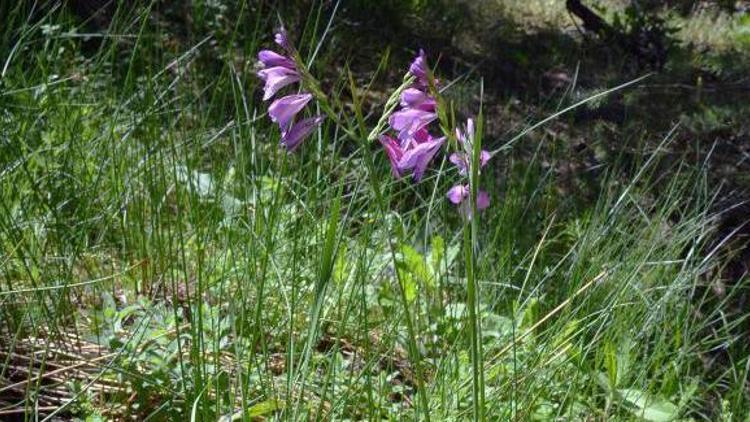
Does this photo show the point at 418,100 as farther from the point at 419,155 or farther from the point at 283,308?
the point at 283,308

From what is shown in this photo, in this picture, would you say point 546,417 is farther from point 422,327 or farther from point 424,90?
point 424,90

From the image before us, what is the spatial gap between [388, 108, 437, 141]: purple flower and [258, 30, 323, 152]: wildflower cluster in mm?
106

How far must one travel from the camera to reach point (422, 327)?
2.31 metres

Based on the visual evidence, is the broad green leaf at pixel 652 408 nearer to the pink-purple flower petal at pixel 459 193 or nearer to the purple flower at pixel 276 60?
the pink-purple flower petal at pixel 459 193

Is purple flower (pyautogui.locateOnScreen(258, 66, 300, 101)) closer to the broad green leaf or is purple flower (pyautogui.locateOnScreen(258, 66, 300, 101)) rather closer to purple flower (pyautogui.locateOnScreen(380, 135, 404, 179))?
purple flower (pyautogui.locateOnScreen(380, 135, 404, 179))

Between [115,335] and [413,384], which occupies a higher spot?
[115,335]


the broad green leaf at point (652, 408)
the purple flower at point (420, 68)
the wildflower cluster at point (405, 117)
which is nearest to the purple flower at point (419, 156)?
the wildflower cluster at point (405, 117)

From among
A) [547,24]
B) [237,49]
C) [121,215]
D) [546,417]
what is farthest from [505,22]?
[546,417]

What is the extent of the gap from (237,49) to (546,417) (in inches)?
145

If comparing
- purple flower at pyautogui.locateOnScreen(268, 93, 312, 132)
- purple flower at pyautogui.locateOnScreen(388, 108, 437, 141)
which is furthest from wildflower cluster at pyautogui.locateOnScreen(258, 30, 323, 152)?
purple flower at pyautogui.locateOnScreen(388, 108, 437, 141)

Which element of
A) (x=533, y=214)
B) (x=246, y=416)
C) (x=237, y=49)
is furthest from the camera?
(x=237, y=49)

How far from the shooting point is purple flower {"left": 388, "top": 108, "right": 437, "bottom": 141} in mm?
1342

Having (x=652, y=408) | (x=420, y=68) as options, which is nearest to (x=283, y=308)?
(x=652, y=408)

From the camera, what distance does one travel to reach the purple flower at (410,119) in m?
1.34
